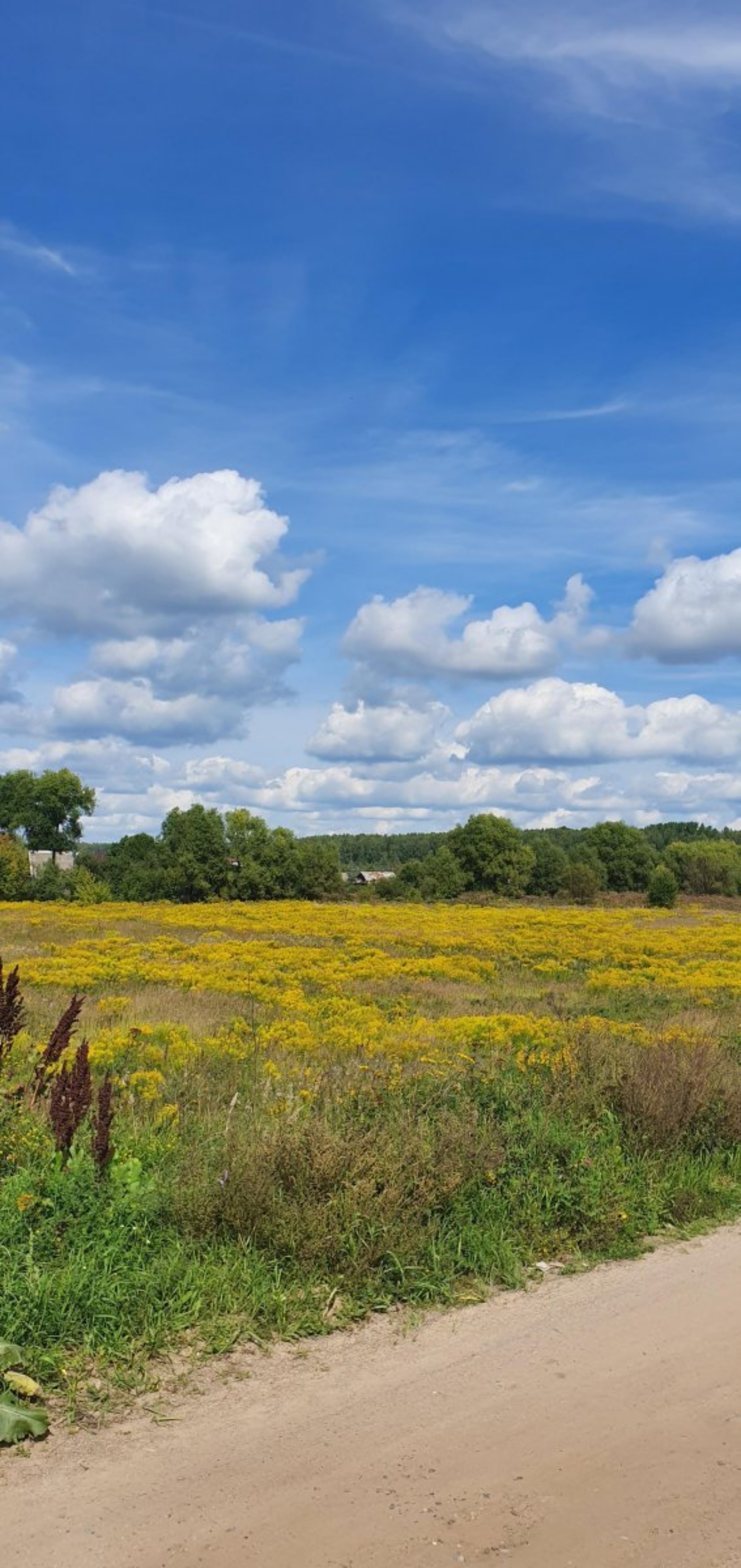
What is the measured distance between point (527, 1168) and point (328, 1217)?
5.43 feet

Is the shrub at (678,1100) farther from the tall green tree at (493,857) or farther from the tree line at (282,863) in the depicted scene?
the tall green tree at (493,857)

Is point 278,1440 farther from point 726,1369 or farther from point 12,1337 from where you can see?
point 726,1369

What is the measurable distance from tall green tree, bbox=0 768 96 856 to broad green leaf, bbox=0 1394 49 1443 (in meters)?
102

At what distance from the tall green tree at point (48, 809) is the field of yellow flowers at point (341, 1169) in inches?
3648

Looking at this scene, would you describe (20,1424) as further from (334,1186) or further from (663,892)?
(663,892)

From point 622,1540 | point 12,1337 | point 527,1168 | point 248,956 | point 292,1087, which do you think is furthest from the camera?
point 248,956

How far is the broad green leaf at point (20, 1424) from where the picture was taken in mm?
4160

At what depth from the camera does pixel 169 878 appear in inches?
3231

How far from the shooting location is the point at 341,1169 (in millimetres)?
6203

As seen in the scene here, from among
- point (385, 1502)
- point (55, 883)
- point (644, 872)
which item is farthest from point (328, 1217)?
point (644, 872)

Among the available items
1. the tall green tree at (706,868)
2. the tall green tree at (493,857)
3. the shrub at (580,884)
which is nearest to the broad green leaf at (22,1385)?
the shrub at (580,884)

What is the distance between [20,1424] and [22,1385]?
0.67 feet

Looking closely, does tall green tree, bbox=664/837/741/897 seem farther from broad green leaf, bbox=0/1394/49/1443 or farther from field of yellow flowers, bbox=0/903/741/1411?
broad green leaf, bbox=0/1394/49/1443

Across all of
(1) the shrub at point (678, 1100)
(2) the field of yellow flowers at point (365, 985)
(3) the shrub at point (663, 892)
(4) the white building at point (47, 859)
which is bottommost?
(3) the shrub at point (663, 892)
